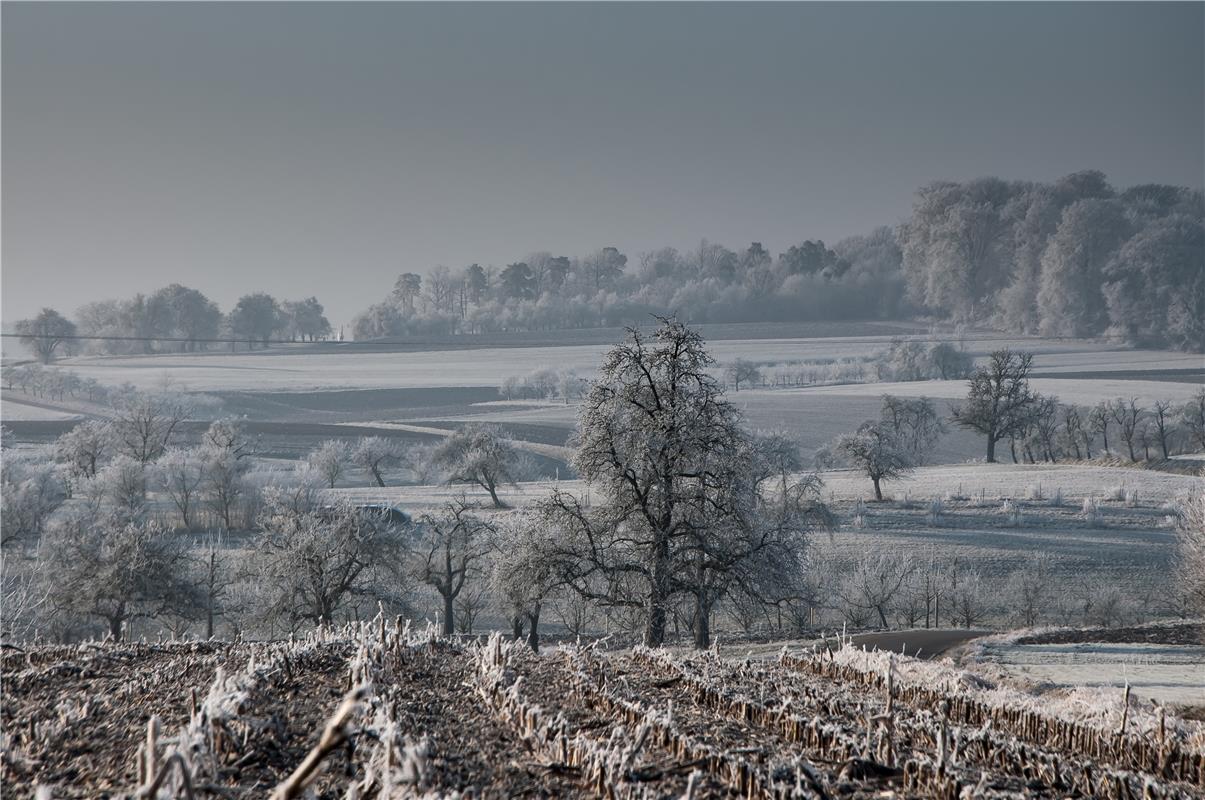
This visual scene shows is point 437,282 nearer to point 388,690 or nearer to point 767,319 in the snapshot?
point 767,319

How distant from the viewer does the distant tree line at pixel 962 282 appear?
13575 cm

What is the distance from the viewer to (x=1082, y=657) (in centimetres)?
2398

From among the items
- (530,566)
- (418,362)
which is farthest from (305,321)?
(530,566)

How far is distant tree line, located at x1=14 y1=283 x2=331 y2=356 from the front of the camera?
15338 cm

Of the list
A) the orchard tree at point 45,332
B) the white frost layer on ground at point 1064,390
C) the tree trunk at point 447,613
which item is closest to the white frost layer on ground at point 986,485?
the tree trunk at point 447,613

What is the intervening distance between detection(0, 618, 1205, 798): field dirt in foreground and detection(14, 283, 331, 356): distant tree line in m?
157

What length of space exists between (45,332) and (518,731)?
158491 mm

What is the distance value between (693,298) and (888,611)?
13752 cm

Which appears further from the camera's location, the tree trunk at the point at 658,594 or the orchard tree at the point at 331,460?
the orchard tree at the point at 331,460

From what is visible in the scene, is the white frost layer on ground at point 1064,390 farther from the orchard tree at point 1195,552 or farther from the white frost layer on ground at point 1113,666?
the white frost layer on ground at point 1113,666

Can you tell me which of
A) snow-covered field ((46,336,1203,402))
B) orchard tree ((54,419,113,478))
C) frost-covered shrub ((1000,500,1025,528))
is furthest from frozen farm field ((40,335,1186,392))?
frost-covered shrub ((1000,500,1025,528))

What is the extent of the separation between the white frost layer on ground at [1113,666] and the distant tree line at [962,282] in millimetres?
118813

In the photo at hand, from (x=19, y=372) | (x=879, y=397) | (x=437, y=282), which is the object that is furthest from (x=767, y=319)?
(x=19, y=372)

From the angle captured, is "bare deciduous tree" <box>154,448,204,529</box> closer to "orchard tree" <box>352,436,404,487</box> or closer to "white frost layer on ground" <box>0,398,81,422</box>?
"orchard tree" <box>352,436,404,487</box>
